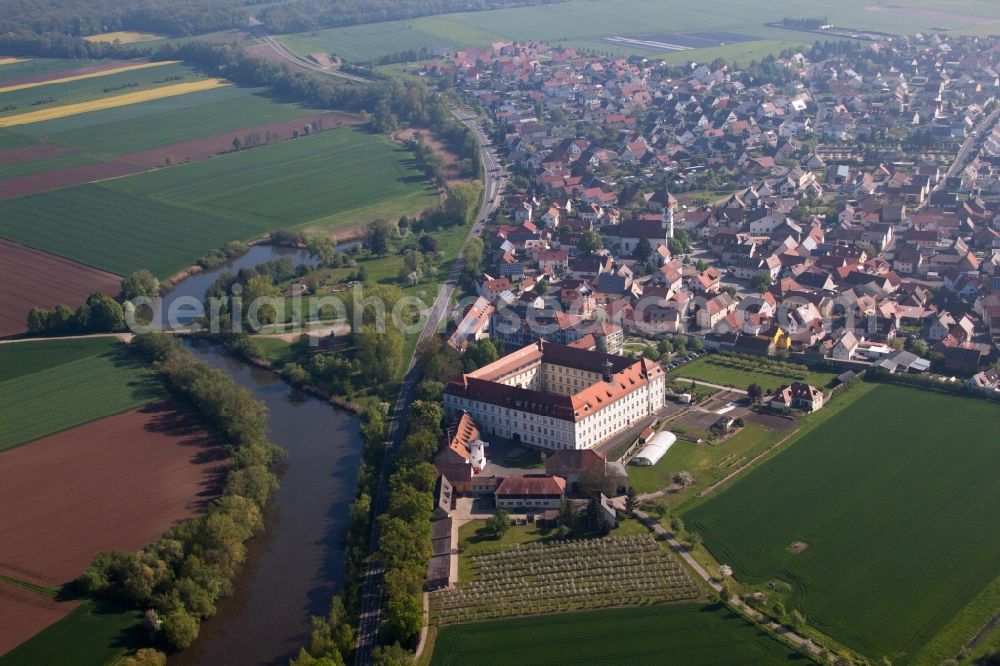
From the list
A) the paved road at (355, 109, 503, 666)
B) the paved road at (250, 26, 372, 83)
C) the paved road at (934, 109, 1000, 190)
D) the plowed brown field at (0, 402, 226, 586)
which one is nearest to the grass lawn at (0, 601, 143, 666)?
the plowed brown field at (0, 402, 226, 586)

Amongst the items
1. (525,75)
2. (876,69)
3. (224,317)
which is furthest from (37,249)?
(876,69)

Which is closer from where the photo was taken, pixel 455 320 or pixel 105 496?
pixel 105 496

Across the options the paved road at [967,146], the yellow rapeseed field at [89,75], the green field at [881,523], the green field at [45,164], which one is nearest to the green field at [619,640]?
the green field at [881,523]

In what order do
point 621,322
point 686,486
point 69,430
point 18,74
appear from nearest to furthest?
point 686,486 < point 69,430 < point 621,322 < point 18,74

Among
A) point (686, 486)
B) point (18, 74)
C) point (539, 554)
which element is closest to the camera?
point (539, 554)

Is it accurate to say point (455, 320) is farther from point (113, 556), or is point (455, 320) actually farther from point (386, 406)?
point (113, 556)

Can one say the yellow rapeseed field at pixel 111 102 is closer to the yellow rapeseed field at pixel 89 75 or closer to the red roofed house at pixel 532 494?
the yellow rapeseed field at pixel 89 75
